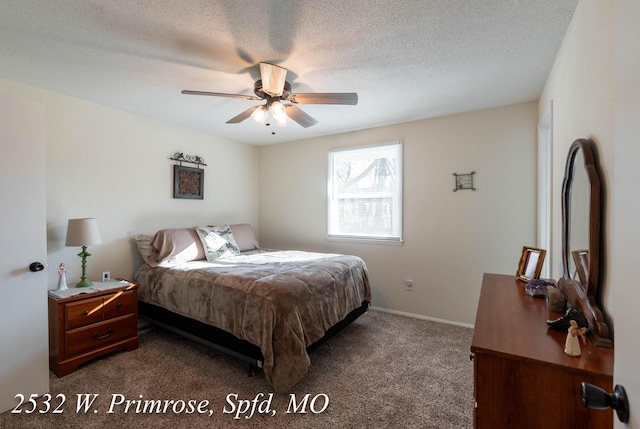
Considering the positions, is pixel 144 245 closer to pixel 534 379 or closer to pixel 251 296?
pixel 251 296

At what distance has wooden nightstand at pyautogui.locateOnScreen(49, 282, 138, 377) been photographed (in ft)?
7.37

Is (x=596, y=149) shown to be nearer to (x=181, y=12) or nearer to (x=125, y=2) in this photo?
(x=181, y=12)

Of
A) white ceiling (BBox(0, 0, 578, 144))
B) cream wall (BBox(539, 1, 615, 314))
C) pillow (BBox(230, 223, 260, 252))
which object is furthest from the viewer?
pillow (BBox(230, 223, 260, 252))

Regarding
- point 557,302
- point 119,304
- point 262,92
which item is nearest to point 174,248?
point 119,304

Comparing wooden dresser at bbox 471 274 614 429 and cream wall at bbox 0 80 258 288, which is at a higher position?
cream wall at bbox 0 80 258 288

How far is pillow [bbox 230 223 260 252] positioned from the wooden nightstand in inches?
55.1

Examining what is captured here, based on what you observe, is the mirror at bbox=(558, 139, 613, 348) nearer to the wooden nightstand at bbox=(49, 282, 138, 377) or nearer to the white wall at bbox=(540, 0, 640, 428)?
the white wall at bbox=(540, 0, 640, 428)

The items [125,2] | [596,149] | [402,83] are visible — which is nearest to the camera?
[596,149]

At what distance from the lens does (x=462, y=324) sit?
320cm

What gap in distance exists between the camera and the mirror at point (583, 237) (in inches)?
42.0

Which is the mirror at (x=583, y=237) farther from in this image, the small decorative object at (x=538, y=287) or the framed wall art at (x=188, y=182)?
the framed wall art at (x=188, y=182)

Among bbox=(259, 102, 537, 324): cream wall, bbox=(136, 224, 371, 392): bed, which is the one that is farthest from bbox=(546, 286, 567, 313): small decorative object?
bbox=(259, 102, 537, 324): cream wall

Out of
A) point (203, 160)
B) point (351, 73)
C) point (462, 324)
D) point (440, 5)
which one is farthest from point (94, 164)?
point (462, 324)

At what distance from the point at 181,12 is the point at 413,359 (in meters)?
3.00
